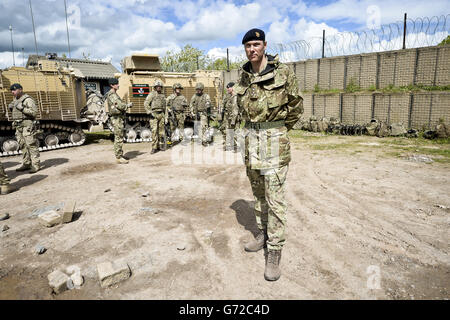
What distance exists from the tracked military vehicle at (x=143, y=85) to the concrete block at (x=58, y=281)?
924 cm

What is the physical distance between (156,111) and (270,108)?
7235 mm

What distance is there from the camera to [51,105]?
10133 mm

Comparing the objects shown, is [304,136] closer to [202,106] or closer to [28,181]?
[202,106]

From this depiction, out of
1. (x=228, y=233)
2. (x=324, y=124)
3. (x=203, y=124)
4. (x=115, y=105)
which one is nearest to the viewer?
(x=228, y=233)

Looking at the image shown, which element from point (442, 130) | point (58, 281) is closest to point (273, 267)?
point (58, 281)

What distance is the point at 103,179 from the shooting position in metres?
6.59

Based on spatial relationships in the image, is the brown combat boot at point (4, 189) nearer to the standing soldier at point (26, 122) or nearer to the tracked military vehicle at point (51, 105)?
the standing soldier at point (26, 122)

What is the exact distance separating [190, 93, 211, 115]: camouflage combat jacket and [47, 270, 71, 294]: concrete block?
7997mm

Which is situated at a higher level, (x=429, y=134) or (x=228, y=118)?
(x=228, y=118)

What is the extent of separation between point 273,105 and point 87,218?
338 cm

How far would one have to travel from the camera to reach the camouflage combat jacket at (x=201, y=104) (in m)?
10.2

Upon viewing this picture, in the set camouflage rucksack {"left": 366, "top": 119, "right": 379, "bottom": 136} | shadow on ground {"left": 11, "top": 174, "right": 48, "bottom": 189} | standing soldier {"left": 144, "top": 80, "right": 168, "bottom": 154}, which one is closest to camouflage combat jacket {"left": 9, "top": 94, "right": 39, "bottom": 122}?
shadow on ground {"left": 11, "top": 174, "right": 48, "bottom": 189}

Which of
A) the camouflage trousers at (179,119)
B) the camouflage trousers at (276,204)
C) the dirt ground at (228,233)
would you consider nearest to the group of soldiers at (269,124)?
the camouflage trousers at (276,204)

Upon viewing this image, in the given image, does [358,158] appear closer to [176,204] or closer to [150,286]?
[176,204]
